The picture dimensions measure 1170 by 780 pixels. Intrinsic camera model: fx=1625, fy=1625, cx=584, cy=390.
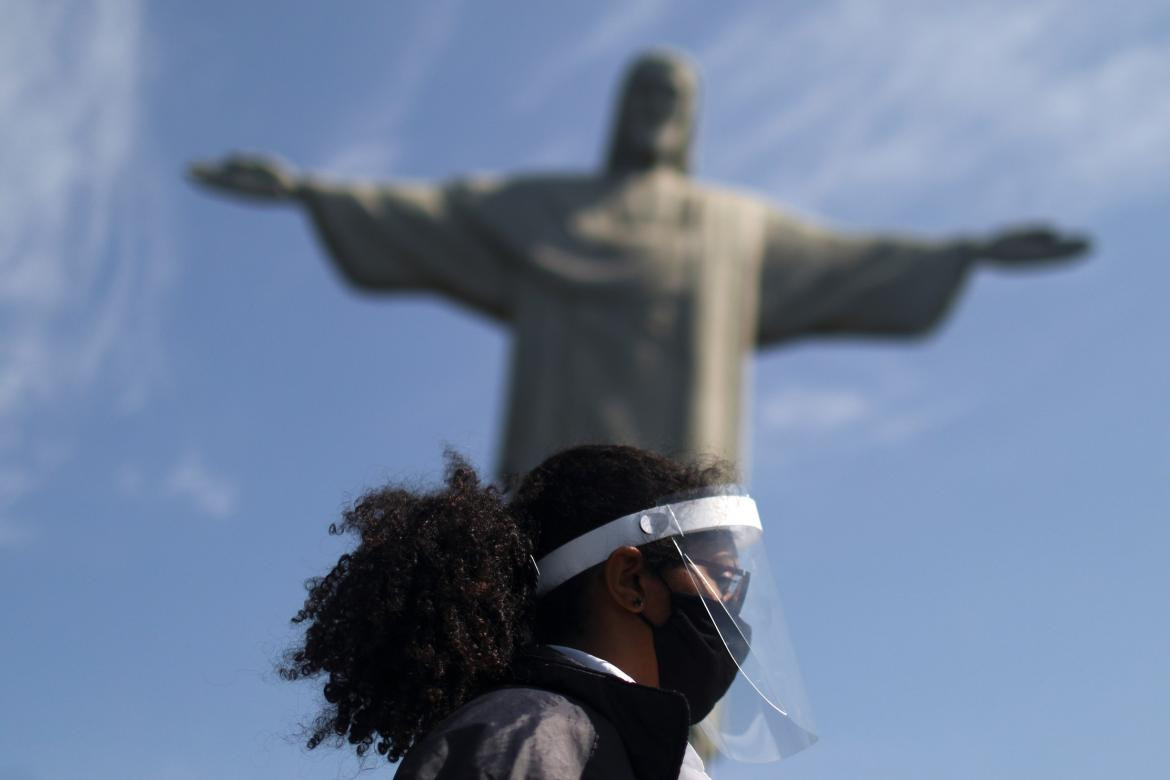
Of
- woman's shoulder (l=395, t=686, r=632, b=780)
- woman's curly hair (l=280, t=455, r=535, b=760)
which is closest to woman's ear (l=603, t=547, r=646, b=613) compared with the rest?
woman's curly hair (l=280, t=455, r=535, b=760)

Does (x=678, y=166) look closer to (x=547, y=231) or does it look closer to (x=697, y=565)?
(x=547, y=231)

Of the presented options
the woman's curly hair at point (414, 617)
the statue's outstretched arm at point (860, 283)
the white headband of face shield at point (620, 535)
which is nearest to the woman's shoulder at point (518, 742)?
the woman's curly hair at point (414, 617)

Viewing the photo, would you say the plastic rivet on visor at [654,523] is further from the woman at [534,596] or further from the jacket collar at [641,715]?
the jacket collar at [641,715]

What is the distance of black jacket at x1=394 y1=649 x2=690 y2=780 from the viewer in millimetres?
1855

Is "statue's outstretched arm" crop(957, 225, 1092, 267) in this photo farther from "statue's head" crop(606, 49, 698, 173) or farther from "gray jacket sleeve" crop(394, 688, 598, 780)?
"gray jacket sleeve" crop(394, 688, 598, 780)

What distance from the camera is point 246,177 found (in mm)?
8484

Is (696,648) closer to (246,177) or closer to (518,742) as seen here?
(518,742)

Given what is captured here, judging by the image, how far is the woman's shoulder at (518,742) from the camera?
185 centimetres

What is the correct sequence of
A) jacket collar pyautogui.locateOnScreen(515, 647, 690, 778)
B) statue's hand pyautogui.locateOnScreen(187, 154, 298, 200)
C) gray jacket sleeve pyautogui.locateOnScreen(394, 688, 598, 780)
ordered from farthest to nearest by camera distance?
1. statue's hand pyautogui.locateOnScreen(187, 154, 298, 200)
2. jacket collar pyautogui.locateOnScreen(515, 647, 690, 778)
3. gray jacket sleeve pyautogui.locateOnScreen(394, 688, 598, 780)

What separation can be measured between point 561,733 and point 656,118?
770cm

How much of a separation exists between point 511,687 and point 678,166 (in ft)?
24.8

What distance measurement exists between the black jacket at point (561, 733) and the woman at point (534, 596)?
0.03 meters

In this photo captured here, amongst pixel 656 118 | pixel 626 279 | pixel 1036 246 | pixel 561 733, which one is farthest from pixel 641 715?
pixel 656 118

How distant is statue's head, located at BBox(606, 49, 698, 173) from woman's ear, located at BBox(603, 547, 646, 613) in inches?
282
